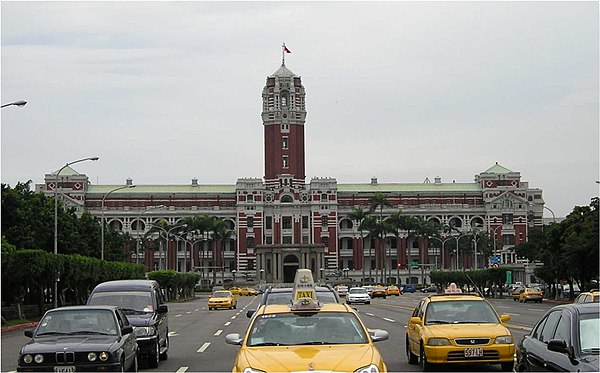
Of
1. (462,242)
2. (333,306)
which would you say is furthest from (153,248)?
(333,306)

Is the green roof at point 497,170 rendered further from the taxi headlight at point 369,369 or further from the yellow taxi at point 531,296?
the taxi headlight at point 369,369

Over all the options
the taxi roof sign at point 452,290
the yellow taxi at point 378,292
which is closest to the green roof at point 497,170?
the yellow taxi at point 378,292

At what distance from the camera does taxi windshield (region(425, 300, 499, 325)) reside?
1916 cm

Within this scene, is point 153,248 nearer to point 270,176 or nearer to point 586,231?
point 270,176

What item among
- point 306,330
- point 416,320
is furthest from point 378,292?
point 306,330

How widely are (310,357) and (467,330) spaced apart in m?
6.96

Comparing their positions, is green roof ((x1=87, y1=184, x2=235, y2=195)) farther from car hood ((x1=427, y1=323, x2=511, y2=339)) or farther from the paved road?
car hood ((x1=427, y1=323, x2=511, y2=339))

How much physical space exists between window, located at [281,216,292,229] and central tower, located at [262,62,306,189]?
5617mm

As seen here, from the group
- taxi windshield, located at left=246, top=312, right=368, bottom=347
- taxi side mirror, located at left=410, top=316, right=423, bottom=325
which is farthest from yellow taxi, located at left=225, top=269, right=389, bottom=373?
taxi side mirror, located at left=410, top=316, right=423, bottom=325

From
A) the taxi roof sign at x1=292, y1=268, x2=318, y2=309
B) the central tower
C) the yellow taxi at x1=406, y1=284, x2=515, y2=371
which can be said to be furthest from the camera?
the central tower

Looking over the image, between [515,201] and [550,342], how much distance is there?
14960 cm

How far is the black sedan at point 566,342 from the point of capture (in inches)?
465

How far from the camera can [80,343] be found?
1619 cm

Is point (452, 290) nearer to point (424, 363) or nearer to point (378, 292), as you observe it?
point (424, 363)
